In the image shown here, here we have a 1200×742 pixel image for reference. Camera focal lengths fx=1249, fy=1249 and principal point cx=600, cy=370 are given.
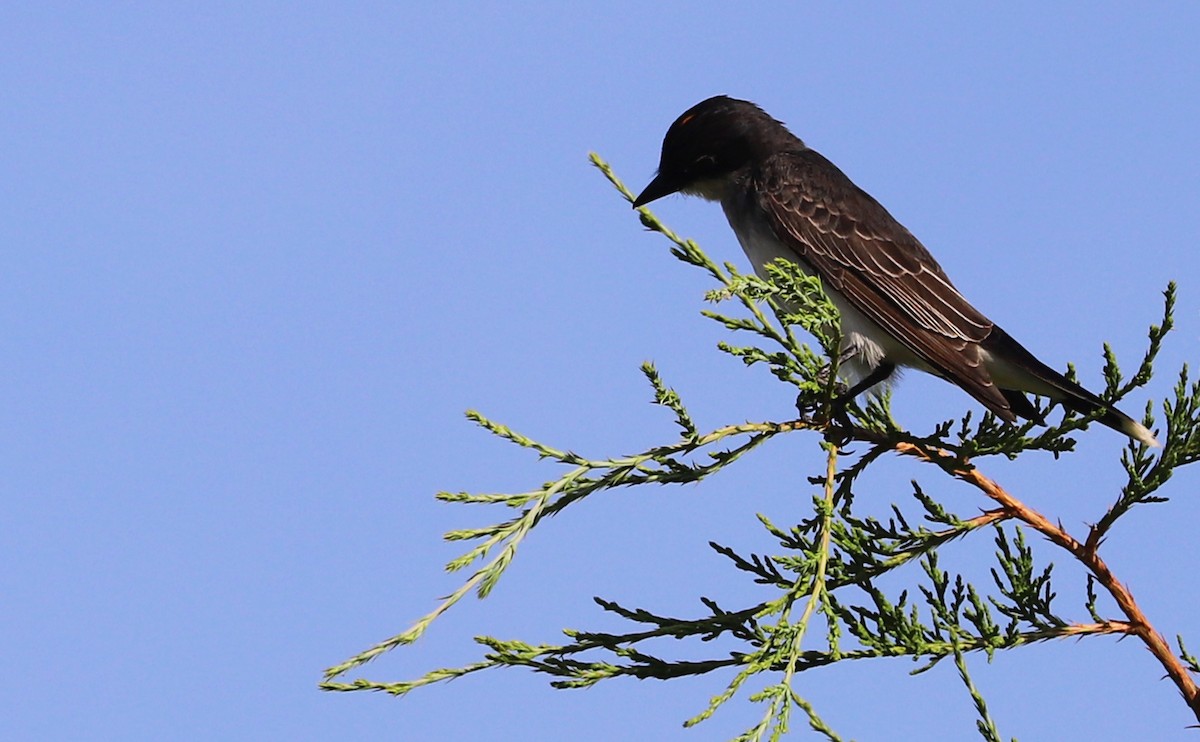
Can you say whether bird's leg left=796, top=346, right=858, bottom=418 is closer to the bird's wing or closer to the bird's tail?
the bird's wing

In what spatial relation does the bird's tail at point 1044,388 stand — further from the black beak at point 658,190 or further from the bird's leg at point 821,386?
the black beak at point 658,190

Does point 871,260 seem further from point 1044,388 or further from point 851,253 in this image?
point 1044,388

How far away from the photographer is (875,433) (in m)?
5.05

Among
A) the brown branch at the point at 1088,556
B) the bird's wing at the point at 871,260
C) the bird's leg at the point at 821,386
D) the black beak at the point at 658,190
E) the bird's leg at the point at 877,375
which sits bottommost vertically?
the brown branch at the point at 1088,556

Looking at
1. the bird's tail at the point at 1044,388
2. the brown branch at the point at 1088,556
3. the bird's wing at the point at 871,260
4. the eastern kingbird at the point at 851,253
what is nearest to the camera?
the brown branch at the point at 1088,556

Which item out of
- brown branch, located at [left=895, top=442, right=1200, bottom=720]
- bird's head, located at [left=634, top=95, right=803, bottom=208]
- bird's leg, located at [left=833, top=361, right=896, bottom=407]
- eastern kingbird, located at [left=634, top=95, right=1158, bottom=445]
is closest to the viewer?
brown branch, located at [left=895, top=442, right=1200, bottom=720]

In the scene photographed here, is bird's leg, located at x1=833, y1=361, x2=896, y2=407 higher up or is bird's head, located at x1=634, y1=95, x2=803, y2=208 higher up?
bird's head, located at x1=634, y1=95, x2=803, y2=208

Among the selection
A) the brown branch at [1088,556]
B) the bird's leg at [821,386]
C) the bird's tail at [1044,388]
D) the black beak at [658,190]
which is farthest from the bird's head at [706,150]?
the brown branch at [1088,556]

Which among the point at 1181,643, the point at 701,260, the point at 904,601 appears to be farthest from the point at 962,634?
the point at 701,260

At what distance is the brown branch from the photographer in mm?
4223

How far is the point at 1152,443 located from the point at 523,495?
2.52 m

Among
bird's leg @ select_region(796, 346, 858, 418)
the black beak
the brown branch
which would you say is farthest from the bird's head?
the brown branch

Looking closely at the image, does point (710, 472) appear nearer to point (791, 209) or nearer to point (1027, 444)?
point (1027, 444)

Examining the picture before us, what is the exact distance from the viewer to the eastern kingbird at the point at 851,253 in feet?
21.9
